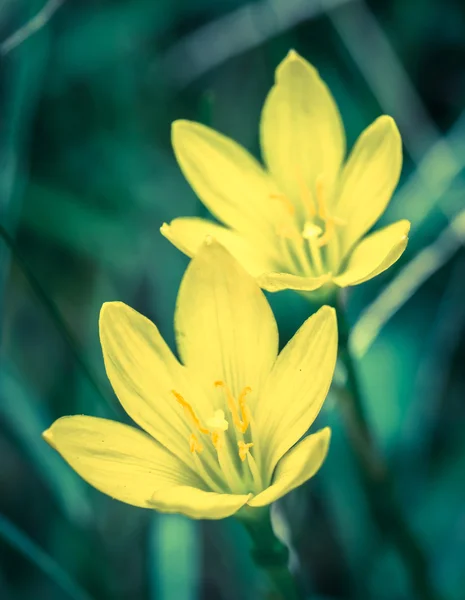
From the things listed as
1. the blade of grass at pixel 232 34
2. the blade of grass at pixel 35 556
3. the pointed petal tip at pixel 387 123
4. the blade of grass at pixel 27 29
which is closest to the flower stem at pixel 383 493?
the pointed petal tip at pixel 387 123

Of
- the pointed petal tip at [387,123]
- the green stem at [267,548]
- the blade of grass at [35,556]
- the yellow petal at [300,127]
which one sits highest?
the yellow petal at [300,127]

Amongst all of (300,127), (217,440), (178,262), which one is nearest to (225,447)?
(217,440)

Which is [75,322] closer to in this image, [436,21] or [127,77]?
[127,77]

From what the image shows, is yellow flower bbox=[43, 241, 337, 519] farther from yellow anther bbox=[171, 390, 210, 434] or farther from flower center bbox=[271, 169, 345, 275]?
flower center bbox=[271, 169, 345, 275]

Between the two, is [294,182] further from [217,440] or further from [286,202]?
[217,440]

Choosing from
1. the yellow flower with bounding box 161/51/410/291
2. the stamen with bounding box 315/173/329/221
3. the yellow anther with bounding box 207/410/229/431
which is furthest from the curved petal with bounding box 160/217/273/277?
the yellow anther with bounding box 207/410/229/431

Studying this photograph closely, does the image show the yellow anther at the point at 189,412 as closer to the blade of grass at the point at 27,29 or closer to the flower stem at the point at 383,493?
the flower stem at the point at 383,493
